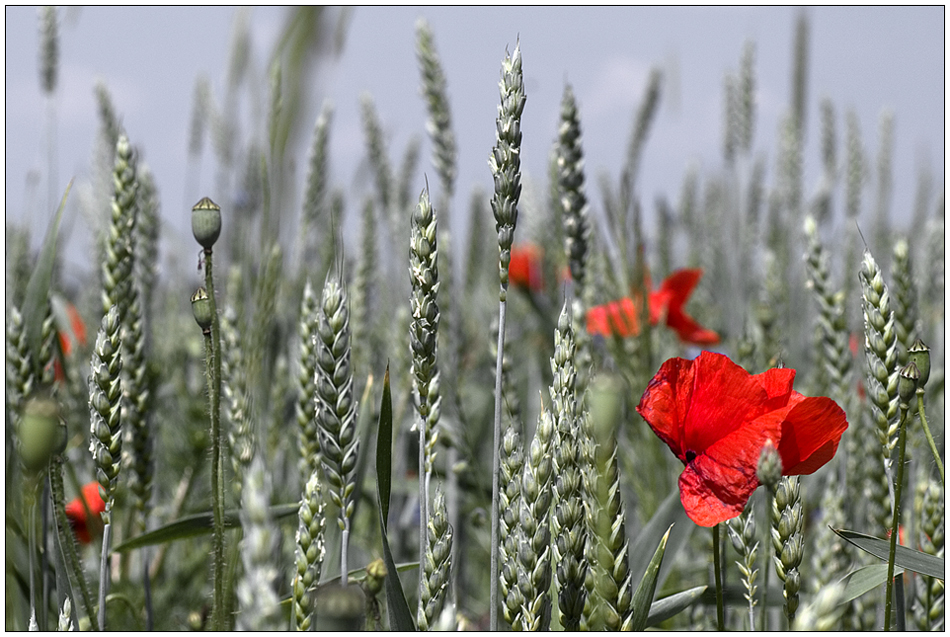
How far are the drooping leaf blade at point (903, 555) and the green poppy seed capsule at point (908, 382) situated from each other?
0.09 meters

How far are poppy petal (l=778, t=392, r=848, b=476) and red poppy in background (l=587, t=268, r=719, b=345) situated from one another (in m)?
0.53

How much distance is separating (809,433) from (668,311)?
2.22 feet

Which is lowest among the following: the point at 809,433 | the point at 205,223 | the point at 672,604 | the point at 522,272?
the point at 672,604

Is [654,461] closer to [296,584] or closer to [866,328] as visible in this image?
[866,328]

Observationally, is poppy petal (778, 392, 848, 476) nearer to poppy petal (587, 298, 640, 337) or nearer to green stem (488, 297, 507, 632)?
green stem (488, 297, 507, 632)

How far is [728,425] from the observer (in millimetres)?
442

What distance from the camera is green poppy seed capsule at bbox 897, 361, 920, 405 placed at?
356mm

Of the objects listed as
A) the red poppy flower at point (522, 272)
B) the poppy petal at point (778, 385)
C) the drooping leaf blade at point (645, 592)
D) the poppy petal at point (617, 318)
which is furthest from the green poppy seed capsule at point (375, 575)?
the red poppy flower at point (522, 272)

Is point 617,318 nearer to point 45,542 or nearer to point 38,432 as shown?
point 45,542

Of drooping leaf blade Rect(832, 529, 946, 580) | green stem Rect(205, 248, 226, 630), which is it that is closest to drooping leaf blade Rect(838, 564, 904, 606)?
drooping leaf blade Rect(832, 529, 946, 580)

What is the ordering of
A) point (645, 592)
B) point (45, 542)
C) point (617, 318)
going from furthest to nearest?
point (617, 318) → point (45, 542) → point (645, 592)

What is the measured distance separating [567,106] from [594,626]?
1.53 ft

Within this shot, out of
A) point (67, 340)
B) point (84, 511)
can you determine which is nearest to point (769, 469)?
point (84, 511)

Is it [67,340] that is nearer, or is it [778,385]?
[778,385]
